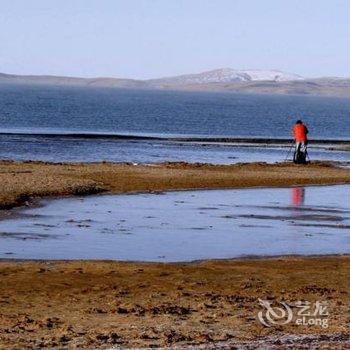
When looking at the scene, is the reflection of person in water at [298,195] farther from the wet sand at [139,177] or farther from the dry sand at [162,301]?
the dry sand at [162,301]

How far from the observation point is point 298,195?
31172mm

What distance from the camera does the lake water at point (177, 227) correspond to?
62.9ft

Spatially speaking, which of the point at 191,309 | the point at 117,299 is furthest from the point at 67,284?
the point at 191,309

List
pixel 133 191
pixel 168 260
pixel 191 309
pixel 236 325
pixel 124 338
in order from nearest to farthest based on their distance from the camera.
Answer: pixel 124 338, pixel 236 325, pixel 191 309, pixel 168 260, pixel 133 191

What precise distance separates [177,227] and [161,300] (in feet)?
28.5

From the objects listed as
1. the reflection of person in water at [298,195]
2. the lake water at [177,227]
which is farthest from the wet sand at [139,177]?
the reflection of person in water at [298,195]

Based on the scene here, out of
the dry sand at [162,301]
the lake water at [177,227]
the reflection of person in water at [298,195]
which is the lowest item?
the reflection of person in water at [298,195]

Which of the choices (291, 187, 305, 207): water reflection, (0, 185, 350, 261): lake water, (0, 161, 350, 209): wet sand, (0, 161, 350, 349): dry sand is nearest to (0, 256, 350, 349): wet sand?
(0, 161, 350, 349): dry sand

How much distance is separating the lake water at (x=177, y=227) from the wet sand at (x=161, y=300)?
1.41 meters

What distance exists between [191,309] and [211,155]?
40.0 m

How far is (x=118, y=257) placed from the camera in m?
18.3

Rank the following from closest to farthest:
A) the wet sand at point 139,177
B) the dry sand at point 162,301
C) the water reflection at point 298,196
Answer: the dry sand at point 162,301
the wet sand at point 139,177
the water reflection at point 298,196

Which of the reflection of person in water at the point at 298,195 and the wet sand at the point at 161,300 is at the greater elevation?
the wet sand at the point at 161,300

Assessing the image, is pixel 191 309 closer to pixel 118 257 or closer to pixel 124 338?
pixel 124 338
